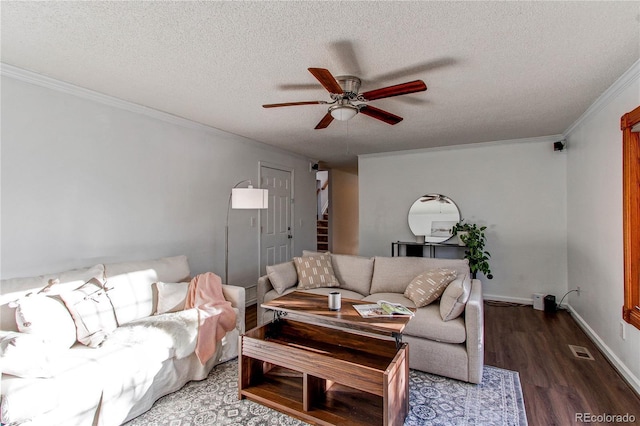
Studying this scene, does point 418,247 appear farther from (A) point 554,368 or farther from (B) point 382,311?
(B) point 382,311

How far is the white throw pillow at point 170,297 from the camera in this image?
2.68 m

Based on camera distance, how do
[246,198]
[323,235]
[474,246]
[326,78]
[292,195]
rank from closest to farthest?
[326,78] < [246,198] < [474,246] < [292,195] < [323,235]

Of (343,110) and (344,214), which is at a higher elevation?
(343,110)

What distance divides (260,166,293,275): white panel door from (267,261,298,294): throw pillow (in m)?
1.46

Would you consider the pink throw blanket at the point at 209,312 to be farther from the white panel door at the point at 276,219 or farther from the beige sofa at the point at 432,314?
the white panel door at the point at 276,219

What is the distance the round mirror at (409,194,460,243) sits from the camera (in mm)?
4945

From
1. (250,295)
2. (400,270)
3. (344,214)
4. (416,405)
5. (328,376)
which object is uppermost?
(344,214)

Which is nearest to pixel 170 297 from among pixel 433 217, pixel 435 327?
pixel 435 327

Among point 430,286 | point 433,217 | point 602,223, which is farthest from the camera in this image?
point 433,217

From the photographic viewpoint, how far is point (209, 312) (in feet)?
8.50

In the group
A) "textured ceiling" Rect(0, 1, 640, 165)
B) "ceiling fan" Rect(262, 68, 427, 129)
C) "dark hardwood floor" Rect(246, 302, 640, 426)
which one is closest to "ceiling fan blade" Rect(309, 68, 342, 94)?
"ceiling fan" Rect(262, 68, 427, 129)

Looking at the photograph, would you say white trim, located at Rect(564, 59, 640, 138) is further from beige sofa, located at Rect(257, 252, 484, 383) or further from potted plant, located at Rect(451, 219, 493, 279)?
beige sofa, located at Rect(257, 252, 484, 383)

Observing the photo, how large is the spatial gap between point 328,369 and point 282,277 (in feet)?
5.42

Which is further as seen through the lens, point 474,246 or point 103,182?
point 474,246
